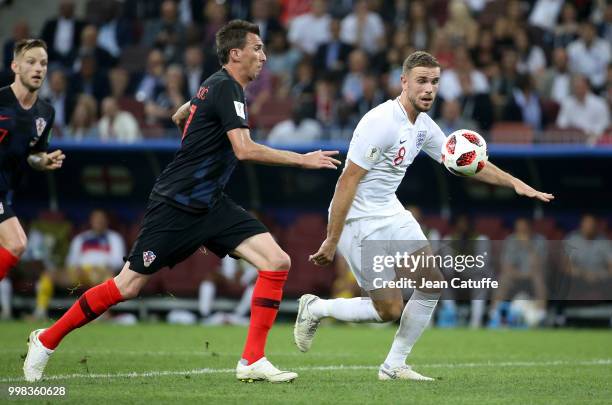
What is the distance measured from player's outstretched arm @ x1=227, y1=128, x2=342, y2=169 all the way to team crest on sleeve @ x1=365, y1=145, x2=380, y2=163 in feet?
2.04

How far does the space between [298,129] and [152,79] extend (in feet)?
11.6

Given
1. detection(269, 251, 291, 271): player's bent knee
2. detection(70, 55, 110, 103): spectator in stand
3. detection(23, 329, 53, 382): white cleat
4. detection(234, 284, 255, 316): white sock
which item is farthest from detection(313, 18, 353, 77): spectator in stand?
detection(23, 329, 53, 382): white cleat

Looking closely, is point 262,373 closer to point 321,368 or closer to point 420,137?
point 321,368

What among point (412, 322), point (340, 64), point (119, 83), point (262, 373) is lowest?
point (262, 373)

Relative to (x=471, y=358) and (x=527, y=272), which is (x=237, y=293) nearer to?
(x=527, y=272)

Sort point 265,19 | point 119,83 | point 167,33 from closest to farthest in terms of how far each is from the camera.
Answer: point 119,83 < point 265,19 < point 167,33

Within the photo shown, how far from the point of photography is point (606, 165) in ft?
53.0

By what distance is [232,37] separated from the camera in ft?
25.8

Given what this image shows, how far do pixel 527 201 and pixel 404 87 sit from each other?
929 cm

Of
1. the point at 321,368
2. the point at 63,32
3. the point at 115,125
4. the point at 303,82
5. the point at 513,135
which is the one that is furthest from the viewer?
the point at 63,32

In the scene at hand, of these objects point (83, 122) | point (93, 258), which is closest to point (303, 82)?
point (83, 122)

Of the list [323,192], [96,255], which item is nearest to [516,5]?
[323,192]

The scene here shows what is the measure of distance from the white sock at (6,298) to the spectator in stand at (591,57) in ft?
31.0

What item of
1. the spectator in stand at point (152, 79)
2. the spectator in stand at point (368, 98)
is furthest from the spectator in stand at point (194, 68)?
the spectator in stand at point (368, 98)
